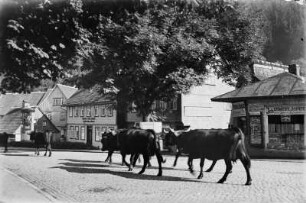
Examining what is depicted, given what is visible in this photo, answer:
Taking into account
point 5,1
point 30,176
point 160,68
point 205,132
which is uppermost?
point 160,68

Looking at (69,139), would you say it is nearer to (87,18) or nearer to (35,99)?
(35,99)

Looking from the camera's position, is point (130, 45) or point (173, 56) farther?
point (173, 56)

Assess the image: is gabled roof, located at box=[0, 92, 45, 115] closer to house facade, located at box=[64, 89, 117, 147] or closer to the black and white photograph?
the black and white photograph

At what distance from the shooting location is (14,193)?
1069cm

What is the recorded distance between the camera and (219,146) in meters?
13.3

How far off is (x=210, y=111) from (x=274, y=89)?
1568 centimetres

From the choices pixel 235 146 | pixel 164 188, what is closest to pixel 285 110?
pixel 235 146

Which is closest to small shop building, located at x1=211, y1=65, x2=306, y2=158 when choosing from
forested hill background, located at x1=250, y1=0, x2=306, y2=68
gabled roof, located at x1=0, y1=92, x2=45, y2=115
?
forested hill background, located at x1=250, y1=0, x2=306, y2=68

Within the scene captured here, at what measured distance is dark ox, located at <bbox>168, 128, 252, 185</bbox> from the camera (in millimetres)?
12740

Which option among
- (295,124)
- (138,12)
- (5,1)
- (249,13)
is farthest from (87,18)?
(249,13)

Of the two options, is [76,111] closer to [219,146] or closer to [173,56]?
[173,56]

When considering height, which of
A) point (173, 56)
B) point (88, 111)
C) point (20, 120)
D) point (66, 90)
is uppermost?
point (66, 90)

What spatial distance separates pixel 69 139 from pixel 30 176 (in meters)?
44.4

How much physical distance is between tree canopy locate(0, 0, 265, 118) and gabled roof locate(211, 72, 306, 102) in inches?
69.3
